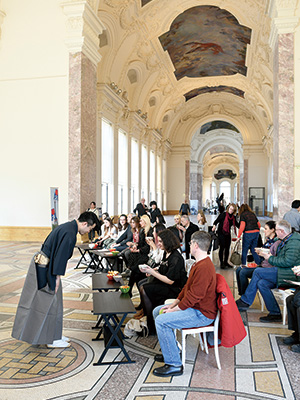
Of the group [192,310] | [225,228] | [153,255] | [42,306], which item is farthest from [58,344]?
[225,228]

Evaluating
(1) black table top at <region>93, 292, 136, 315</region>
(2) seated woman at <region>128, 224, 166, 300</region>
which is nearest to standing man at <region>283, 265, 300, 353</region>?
(1) black table top at <region>93, 292, 136, 315</region>

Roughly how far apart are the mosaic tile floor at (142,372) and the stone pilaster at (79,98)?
740 centimetres

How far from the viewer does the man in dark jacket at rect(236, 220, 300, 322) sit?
473 centimetres

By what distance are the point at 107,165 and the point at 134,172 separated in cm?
565

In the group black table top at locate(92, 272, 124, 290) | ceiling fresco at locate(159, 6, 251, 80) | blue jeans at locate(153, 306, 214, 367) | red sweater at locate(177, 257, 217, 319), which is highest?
ceiling fresco at locate(159, 6, 251, 80)

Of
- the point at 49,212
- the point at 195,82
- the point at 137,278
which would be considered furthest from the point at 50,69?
the point at 195,82

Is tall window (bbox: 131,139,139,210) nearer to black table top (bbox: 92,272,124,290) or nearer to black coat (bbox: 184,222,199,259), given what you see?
black coat (bbox: 184,222,199,259)

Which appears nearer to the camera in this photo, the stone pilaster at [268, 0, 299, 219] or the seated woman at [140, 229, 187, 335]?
the seated woman at [140, 229, 187, 335]

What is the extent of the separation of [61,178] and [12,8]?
656cm

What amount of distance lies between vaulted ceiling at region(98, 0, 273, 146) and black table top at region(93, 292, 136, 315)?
13352 mm

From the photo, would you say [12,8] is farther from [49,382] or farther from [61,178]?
[49,382]

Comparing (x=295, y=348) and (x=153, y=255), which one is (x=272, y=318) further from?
(x=153, y=255)

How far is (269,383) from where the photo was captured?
3246 millimetres

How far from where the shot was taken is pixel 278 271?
16.1ft
